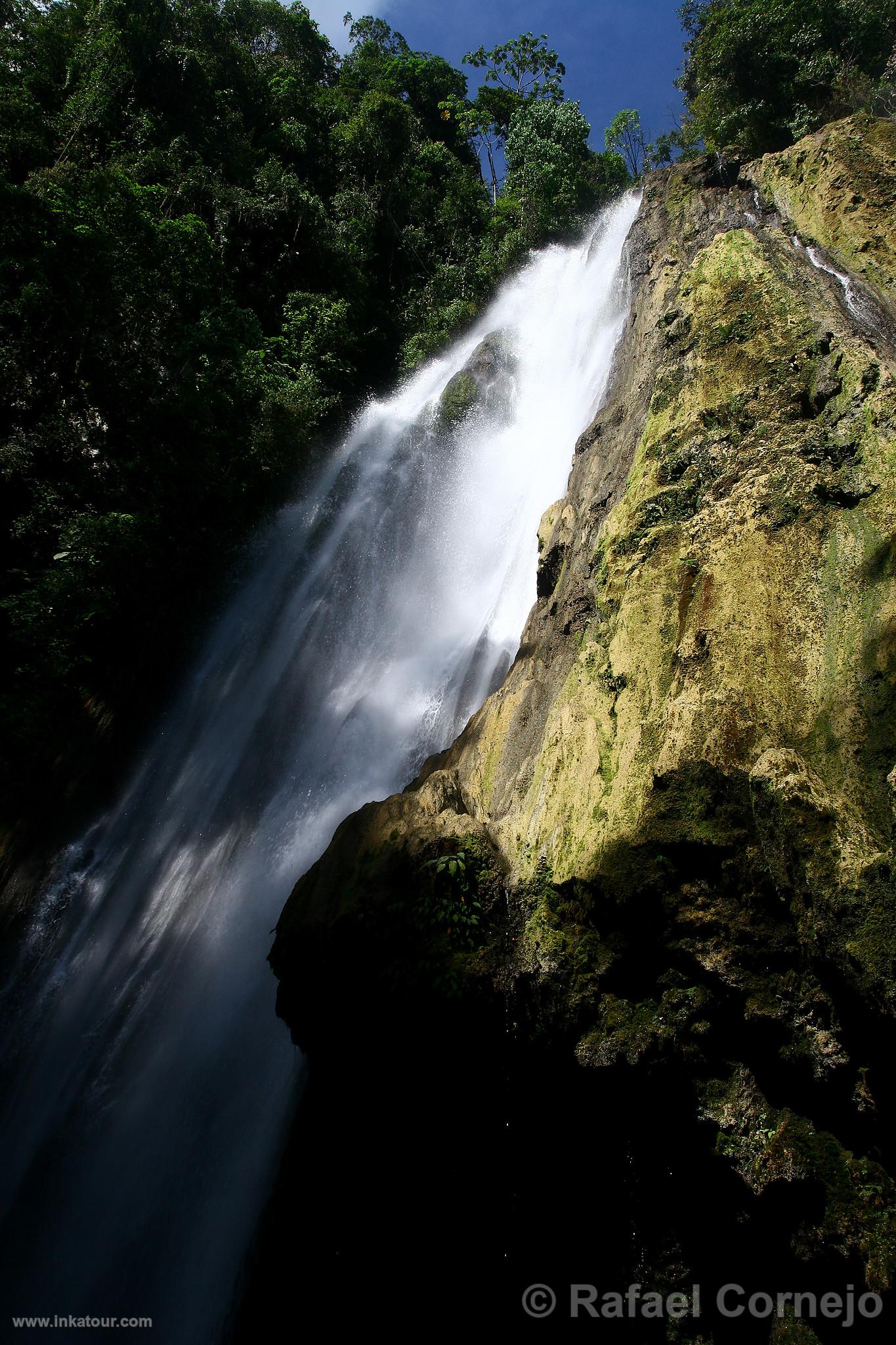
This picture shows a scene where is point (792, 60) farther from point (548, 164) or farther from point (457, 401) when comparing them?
point (457, 401)

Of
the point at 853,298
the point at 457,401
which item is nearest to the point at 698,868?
the point at 853,298

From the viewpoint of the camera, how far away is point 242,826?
9.61 metres

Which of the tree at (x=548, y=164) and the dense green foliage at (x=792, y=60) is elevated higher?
the tree at (x=548, y=164)

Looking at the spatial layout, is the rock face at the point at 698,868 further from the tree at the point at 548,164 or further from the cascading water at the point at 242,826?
the tree at the point at 548,164

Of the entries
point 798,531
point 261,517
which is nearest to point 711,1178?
point 798,531

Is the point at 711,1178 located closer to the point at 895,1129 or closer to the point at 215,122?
the point at 895,1129

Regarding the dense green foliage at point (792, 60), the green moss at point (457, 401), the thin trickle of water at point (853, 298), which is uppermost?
the dense green foliage at point (792, 60)

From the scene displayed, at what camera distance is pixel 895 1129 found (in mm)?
3348

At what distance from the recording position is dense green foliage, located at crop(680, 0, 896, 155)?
45.3ft

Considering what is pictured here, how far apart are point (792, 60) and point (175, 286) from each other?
1407 centimetres

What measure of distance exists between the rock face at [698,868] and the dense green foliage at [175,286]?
27.5ft

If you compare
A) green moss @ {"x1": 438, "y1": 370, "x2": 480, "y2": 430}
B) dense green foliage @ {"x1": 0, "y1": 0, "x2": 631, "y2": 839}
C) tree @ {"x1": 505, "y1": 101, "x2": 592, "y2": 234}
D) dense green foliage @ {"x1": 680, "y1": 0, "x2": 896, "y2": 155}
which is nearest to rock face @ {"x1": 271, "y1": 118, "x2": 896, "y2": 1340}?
dense green foliage @ {"x1": 0, "y1": 0, "x2": 631, "y2": 839}

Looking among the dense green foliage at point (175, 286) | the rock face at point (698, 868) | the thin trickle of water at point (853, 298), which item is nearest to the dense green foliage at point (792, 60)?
the dense green foliage at point (175, 286)

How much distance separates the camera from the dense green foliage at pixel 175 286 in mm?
11734
